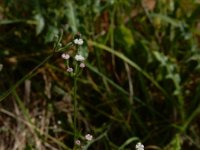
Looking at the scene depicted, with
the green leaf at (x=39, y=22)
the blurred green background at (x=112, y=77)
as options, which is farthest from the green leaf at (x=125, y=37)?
the green leaf at (x=39, y=22)

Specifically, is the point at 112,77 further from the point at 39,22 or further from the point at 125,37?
the point at 39,22

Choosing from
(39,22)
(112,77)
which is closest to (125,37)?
(112,77)

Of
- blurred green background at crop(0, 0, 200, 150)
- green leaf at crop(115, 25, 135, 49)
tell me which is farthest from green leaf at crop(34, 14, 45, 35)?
green leaf at crop(115, 25, 135, 49)

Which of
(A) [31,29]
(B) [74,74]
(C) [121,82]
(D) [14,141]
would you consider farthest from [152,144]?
(B) [74,74]

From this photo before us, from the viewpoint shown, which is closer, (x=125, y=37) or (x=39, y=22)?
(x=39, y=22)

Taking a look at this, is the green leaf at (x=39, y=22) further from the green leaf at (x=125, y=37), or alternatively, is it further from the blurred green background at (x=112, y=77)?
the green leaf at (x=125, y=37)

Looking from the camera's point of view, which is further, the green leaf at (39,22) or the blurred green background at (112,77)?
the blurred green background at (112,77)

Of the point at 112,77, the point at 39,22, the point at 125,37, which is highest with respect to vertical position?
the point at 39,22

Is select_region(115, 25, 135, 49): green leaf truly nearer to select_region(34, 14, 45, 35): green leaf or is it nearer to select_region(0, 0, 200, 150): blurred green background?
select_region(0, 0, 200, 150): blurred green background

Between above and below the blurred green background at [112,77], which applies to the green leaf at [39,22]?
above
